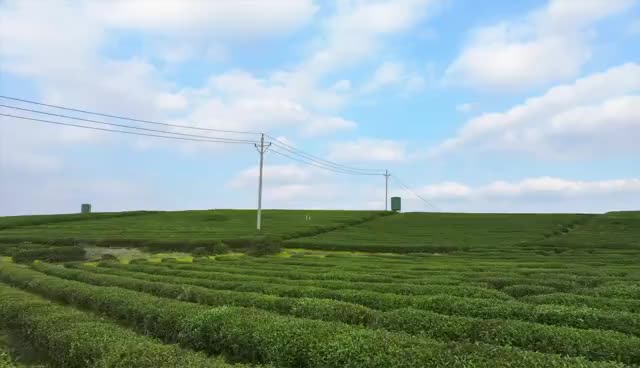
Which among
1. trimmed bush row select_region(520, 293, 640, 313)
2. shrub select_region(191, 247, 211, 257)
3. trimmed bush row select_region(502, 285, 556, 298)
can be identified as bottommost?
shrub select_region(191, 247, 211, 257)

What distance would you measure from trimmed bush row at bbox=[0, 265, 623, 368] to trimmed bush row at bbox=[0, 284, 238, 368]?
5.97 ft

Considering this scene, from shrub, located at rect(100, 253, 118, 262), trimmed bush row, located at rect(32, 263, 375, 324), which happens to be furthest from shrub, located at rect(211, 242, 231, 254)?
trimmed bush row, located at rect(32, 263, 375, 324)

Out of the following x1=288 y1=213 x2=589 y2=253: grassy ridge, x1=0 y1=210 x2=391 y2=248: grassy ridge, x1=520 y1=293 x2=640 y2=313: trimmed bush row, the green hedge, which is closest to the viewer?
x1=520 y1=293 x2=640 y2=313: trimmed bush row

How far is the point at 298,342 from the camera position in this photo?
1244 cm

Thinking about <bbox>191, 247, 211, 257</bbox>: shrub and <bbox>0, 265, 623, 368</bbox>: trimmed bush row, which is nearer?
<bbox>0, 265, 623, 368</bbox>: trimmed bush row

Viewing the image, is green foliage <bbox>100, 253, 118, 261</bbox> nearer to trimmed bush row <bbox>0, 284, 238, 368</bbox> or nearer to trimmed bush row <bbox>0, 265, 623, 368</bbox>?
trimmed bush row <bbox>0, 284, 238, 368</bbox>

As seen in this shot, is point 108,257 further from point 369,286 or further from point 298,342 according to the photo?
point 298,342

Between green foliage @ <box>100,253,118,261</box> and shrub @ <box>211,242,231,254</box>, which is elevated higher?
shrub @ <box>211,242,231,254</box>

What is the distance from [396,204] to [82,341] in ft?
353

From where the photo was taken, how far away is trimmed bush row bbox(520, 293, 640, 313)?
1594 cm

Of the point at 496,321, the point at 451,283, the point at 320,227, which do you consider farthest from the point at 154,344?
the point at 320,227

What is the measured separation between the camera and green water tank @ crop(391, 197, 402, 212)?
117787 mm

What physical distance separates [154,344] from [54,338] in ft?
15.3

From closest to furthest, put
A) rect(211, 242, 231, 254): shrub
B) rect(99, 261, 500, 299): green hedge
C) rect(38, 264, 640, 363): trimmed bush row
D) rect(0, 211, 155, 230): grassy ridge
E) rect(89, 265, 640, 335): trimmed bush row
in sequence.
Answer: rect(38, 264, 640, 363): trimmed bush row < rect(89, 265, 640, 335): trimmed bush row < rect(99, 261, 500, 299): green hedge < rect(211, 242, 231, 254): shrub < rect(0, 211, 155, 230): grassy ridge
